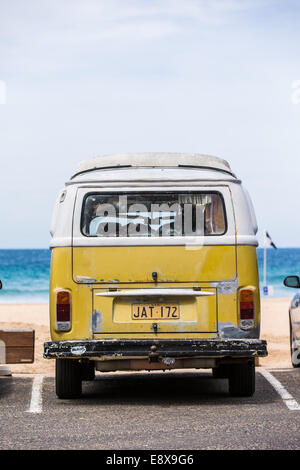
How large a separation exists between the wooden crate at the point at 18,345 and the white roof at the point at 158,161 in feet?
7.91

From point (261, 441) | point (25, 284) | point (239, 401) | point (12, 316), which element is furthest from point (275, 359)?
point (25, 284)

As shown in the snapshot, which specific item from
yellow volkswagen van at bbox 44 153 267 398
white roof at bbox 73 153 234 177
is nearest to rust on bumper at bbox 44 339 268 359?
yellow volkswagen van at bbox 44 153 267 398

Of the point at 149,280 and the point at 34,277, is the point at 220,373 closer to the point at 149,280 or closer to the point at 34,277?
the point at 149,280

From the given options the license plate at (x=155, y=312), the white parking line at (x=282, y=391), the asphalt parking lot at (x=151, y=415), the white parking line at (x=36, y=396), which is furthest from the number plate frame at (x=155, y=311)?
the white parking line at (x=282, y=391)

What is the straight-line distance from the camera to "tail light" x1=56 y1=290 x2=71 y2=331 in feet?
33.4

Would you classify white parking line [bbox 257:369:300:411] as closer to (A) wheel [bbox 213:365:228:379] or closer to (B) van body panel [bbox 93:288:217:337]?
(A) wheel [bbox 213:365:228:379]

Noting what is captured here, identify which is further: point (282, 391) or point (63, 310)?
point (282, 391)

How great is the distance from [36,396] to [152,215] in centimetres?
258

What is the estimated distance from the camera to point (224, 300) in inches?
401

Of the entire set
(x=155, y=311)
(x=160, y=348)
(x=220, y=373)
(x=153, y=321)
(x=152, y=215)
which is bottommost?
(x=220, y=373)

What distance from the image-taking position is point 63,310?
401 inches

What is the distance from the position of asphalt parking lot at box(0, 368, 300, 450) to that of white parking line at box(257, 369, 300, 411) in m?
0.01

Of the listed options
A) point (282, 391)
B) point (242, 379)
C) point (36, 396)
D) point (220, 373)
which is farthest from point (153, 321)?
point (220, 373)

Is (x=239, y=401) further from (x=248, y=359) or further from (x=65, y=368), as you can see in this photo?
(x=65, y=368)
